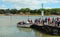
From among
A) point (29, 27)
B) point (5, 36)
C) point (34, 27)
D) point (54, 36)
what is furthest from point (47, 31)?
point (29, 27)

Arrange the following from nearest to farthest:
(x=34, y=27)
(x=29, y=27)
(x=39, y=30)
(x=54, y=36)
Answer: (x=54, y=36) → (x=39, y=30) → (x=34, y=27) → (x=29, y=27)

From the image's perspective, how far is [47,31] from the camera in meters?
29.1

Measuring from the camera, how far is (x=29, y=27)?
38938 millimetres

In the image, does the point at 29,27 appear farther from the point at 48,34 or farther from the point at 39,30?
the point at 48,34

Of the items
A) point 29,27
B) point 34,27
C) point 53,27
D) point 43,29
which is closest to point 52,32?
point 53,27

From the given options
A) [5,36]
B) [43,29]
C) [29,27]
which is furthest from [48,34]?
[29,27]

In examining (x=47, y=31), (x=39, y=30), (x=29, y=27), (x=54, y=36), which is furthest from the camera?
(x=29, y=27)

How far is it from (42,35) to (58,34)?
216cm

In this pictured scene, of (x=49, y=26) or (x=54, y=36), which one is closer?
(x=54, y=36)

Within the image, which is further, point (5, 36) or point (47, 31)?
point (47, 31)

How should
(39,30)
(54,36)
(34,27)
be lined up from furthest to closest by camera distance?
(34,27) → (39,30) → (54,36)

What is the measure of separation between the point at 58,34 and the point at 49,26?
2.32 m

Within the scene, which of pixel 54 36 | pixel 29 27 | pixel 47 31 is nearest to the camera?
pixel 54 36

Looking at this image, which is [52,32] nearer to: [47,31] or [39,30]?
[47,31]
